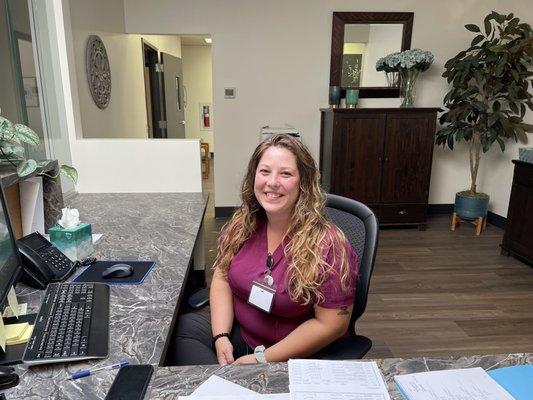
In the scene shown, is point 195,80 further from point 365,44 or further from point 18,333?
point 18,333

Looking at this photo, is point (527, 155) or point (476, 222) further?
point (476, 222)

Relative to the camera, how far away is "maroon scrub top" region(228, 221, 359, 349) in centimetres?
121

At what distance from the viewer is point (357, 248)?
1375 mm

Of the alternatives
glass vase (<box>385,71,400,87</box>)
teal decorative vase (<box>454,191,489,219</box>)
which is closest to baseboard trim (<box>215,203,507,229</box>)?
teal decorative vase (<box>454,191,489,219</box>)

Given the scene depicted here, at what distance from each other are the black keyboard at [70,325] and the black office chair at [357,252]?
16.8 inches

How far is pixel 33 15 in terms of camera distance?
236cm

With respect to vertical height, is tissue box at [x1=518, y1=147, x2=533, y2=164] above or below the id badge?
above

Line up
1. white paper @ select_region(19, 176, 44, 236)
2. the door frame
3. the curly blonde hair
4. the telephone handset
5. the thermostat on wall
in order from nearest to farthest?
the curly blonde hair, the telephone handset, white paper @ select_region(19, 176, 44, 236), the thermostat on wall, the door frame

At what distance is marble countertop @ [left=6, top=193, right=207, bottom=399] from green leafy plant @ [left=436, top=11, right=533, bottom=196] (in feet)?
9.50

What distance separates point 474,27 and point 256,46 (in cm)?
222

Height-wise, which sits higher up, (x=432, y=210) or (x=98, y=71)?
(x=98, y=71)

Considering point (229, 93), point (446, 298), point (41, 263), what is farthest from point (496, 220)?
point (41, 263)

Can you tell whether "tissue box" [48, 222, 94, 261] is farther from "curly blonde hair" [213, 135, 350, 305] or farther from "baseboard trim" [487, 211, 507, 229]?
"baseboard trim" [487, 211, 507, 229]

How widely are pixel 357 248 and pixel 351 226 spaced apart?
0.09m
